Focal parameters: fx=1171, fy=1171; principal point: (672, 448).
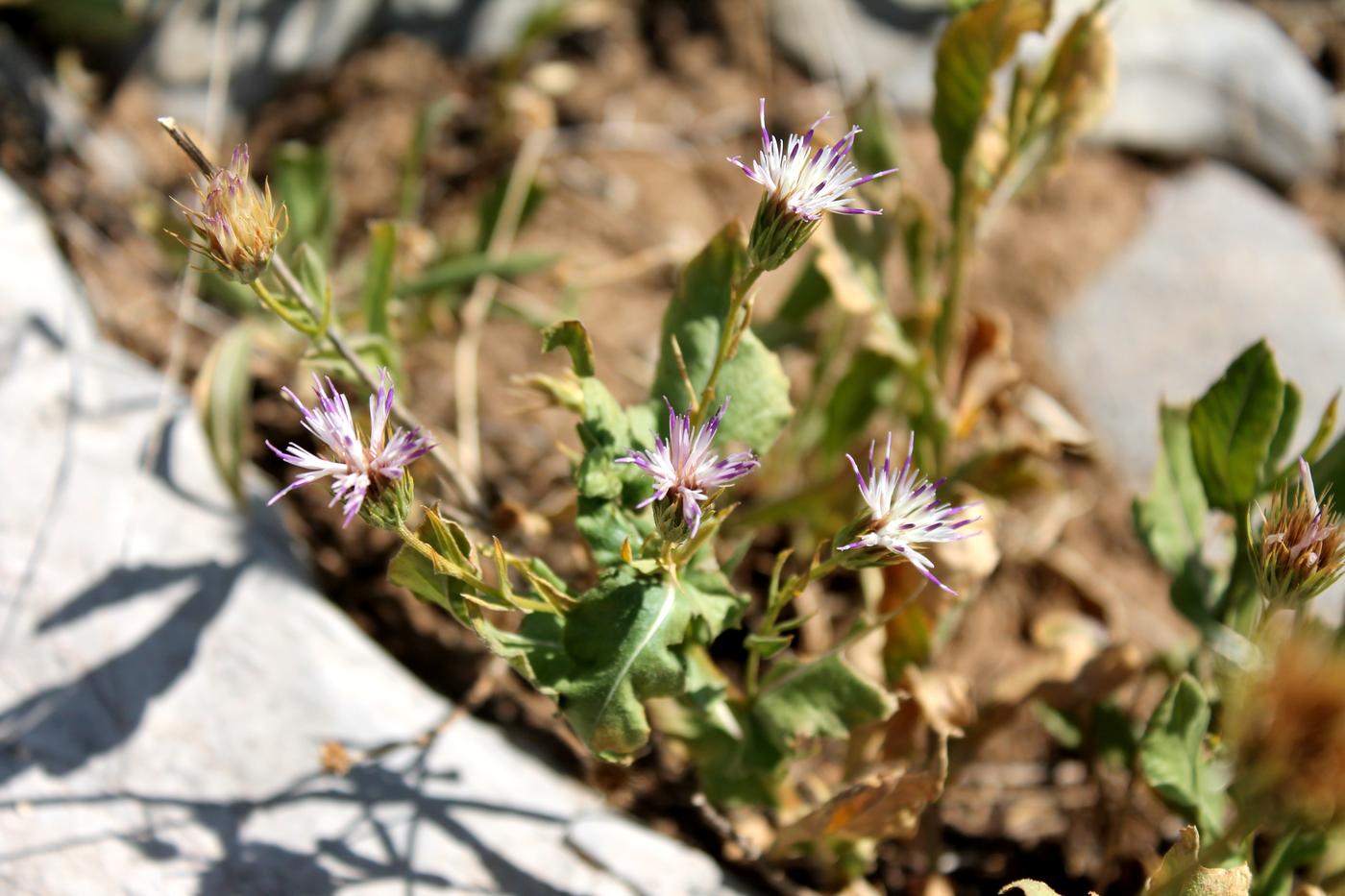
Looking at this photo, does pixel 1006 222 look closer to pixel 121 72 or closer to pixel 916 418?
pixel 916 418

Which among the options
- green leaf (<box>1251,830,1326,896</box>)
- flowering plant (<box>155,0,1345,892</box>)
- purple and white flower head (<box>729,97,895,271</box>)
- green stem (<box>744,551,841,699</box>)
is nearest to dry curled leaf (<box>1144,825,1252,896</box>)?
flowering plant (<box>155,0,1345,892</box>)

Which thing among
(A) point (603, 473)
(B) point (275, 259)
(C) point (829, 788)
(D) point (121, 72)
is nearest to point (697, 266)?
(A) point (603, 473)

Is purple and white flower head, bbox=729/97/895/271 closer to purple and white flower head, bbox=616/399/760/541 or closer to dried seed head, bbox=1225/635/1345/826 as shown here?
purple and white flower head, bbox=616/399/760/541

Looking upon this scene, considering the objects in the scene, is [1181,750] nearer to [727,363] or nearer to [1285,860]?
[1285,860]

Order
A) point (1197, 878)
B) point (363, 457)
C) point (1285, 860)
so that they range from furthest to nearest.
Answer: point (1285, 860) → point (1197, 878) → point (363, 457)

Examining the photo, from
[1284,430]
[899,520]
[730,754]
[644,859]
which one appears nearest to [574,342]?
[899,520]

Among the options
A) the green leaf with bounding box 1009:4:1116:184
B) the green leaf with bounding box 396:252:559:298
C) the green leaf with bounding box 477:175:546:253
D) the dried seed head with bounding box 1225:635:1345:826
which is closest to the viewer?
the dried seed head with bounding box 1225:635:1345:826
